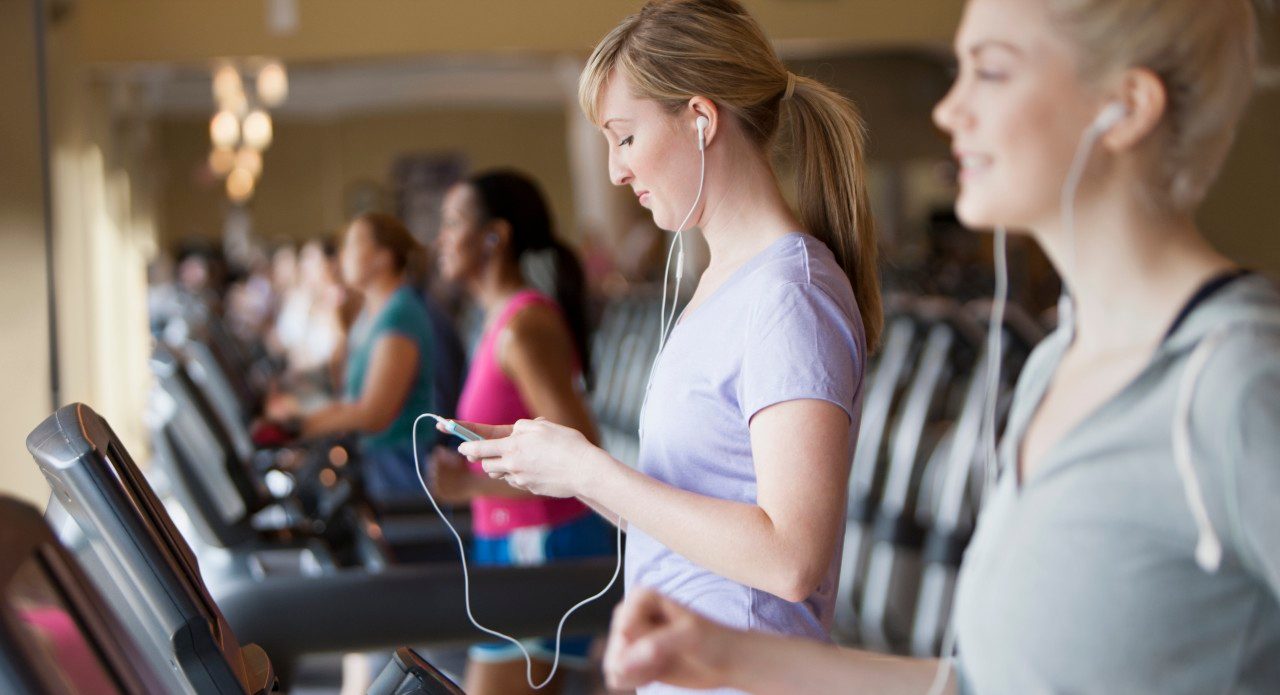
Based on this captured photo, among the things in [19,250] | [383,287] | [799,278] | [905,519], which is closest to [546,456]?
[799,278]

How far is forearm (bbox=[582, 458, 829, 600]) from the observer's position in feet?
3.69

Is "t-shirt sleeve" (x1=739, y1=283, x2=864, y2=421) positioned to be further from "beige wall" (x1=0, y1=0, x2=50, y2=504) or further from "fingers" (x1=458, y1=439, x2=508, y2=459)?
"beige wall" (x1=0, y1=0, x2=50, y2=504)

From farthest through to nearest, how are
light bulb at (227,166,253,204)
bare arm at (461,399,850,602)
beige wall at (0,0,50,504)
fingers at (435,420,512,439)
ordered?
light bulb at (227,166,253,204)
beige wall at (0,0,50,504)
fingers at (435,420,512,439)
bare arm at (461,399,850,602)

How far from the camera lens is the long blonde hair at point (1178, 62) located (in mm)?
793

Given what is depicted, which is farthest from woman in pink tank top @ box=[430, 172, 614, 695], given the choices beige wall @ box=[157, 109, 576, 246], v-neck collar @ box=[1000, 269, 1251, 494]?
beige wall @ box=[157, 109, 576, 246]

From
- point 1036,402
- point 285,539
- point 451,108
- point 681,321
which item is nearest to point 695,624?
point 1036,402

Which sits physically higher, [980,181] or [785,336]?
[980,181]

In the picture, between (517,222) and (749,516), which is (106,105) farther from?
(749,516)

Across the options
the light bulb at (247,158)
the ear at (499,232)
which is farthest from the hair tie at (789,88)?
the light bulb at (247,158)

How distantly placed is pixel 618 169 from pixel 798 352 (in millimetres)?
282

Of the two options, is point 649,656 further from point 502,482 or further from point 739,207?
point 502,482

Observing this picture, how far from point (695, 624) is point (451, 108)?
703 inches

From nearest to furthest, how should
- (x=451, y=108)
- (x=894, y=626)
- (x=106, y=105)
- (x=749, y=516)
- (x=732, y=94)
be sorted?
(x=749, y=516), (x=732, y=94), (x=894, y=626), (x=106, y=105), (x=451, y=108)

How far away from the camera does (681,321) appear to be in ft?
4.28
